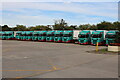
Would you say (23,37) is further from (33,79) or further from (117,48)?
(33,79)

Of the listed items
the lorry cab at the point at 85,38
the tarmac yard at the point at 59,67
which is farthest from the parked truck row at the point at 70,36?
the tarmac yard at the point at 59,67

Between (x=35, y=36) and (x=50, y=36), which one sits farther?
(x=35, y=36)

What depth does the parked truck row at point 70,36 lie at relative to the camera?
2928 cm

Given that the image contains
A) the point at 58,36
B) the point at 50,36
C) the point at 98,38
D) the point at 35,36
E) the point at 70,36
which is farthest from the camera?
the point at 35,36

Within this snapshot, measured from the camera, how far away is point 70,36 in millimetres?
36844

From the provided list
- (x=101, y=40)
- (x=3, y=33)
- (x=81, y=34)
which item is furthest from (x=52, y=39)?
(x=3, y=33)

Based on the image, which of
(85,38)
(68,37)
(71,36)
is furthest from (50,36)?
(85,38)

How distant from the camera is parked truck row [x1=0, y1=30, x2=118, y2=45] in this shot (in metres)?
29.3

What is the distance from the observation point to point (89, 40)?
31.9m

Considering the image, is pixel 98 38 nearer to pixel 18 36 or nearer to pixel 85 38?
pixel 85 38

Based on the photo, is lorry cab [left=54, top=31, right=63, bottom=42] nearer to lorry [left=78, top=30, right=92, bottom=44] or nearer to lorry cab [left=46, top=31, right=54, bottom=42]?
lorry cab [left=46, top=31, right=54, bottom=42]

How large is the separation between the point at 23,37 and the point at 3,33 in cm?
937

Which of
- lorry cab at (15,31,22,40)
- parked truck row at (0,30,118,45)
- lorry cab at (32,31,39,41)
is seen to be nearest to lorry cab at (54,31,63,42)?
parked truck row at (0,30,118,45)

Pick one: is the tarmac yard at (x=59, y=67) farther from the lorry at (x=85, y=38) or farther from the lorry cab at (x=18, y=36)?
the lorry cab at (x=18, y=36)
